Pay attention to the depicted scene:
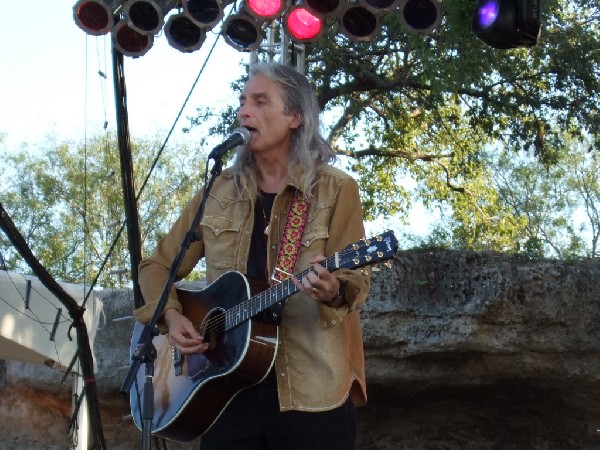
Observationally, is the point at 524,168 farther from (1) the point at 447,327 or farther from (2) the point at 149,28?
(2) the point at 149,28

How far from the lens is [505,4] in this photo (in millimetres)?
4695

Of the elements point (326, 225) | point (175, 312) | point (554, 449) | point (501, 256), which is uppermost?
point (501, 256)

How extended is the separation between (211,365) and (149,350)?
0.93ft

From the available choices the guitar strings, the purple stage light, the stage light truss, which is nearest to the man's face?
the guitar strings

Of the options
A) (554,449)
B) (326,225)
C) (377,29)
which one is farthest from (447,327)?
(326,225)

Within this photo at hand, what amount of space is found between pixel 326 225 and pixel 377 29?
215 centimetres

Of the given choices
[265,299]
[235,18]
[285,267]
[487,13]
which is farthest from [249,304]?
[235,18]

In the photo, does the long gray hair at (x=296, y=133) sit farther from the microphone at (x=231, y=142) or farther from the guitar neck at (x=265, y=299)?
the guitar neck at (x=265, y=299)

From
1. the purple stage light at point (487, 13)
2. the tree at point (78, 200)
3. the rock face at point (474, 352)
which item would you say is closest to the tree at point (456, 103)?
the rock face at point (474, 352)

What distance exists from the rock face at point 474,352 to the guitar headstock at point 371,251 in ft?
14.7

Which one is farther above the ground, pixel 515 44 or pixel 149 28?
pixel 149 28

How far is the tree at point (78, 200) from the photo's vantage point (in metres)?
24.3

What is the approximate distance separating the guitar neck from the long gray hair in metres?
0.53

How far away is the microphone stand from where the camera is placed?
125 inches
